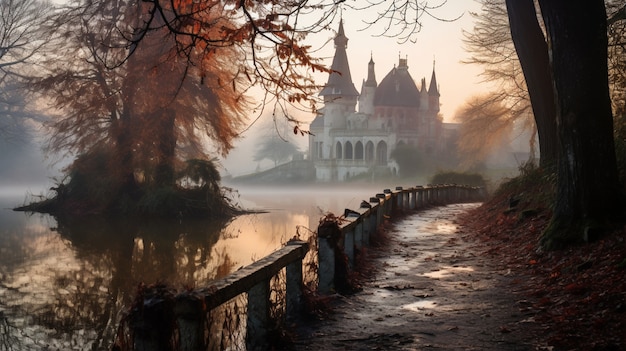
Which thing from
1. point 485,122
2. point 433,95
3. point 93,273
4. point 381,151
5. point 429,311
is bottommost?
point 93,273

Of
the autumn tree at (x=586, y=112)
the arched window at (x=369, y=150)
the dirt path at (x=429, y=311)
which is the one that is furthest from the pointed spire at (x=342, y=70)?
the autumn tree at (x=586, y=112)

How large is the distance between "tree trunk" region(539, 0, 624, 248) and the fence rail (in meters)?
3.31

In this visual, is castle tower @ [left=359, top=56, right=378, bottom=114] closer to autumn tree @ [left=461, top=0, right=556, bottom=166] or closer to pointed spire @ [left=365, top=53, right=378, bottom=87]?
pointed spire @ [left=365, top=53, right=378, bottom=87]

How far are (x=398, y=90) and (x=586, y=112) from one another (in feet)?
298

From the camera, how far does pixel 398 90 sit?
326 feet

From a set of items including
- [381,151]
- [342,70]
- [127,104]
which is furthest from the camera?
[342,70]

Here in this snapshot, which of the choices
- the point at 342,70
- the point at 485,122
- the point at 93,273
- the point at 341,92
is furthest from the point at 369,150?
the point at 93,273

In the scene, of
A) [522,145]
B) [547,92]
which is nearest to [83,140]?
[547,92]

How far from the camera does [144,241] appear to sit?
19.4 m

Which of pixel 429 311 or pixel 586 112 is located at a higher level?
pixel 586 112

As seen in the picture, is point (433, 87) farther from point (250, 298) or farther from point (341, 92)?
point (250, 298)

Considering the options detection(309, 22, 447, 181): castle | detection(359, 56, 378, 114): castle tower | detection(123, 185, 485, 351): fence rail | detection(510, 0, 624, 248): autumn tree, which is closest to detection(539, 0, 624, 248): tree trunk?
detection(510, 0, 624, 248): autumn tree

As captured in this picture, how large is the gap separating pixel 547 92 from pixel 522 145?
91.1m

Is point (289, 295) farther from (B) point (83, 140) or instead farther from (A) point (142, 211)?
(B) point (83, 140)
